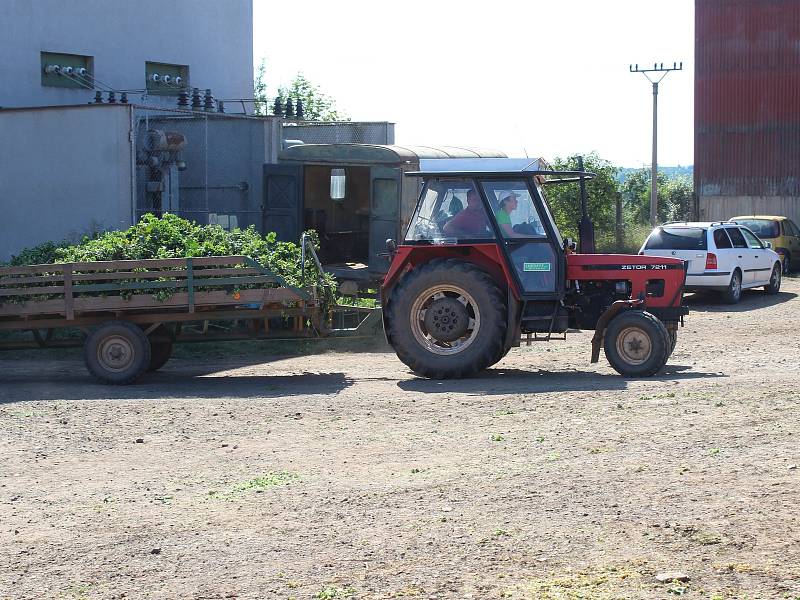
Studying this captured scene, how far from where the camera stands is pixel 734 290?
22797 millimetres

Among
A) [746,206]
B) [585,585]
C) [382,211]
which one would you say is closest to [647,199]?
[746,206]

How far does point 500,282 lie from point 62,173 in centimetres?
1087

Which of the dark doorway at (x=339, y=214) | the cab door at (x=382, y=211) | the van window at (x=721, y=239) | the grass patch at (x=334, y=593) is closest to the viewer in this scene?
the grass patch at (x=334, y=593)

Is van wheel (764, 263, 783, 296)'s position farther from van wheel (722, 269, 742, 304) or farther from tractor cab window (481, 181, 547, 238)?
tractor cab window (481, 181, 547, 238)

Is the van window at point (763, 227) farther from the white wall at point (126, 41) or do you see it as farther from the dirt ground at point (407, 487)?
the dirt ground at point (407, 487)

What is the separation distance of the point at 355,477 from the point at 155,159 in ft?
47.6

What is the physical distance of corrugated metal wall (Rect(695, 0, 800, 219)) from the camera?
38.6 m

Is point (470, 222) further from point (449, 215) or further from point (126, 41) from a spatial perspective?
point (126, 41)

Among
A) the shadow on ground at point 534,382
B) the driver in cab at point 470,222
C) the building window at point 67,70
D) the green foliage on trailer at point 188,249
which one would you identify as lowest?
the shadow on ground at point 534,382

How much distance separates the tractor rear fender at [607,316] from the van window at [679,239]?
31.5ft

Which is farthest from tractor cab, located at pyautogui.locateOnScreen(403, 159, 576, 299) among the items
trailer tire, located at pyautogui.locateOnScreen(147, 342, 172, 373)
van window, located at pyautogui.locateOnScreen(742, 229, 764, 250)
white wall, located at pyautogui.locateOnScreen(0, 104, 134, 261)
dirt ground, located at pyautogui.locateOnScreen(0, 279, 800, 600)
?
van window, located at pyautogui.locateOnScreen(742, 229, 764, 250)

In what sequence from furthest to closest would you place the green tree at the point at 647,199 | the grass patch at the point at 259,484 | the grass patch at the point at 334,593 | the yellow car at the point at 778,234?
the green tree at the point at 647,199 → the yellow car at the point at 778,234 → the grass patch at the point at 259,484 → the grass patch at the point at 334,593

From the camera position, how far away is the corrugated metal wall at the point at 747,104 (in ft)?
127

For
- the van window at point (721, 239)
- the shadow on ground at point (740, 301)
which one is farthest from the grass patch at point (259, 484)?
the van window at point (721, 239)
